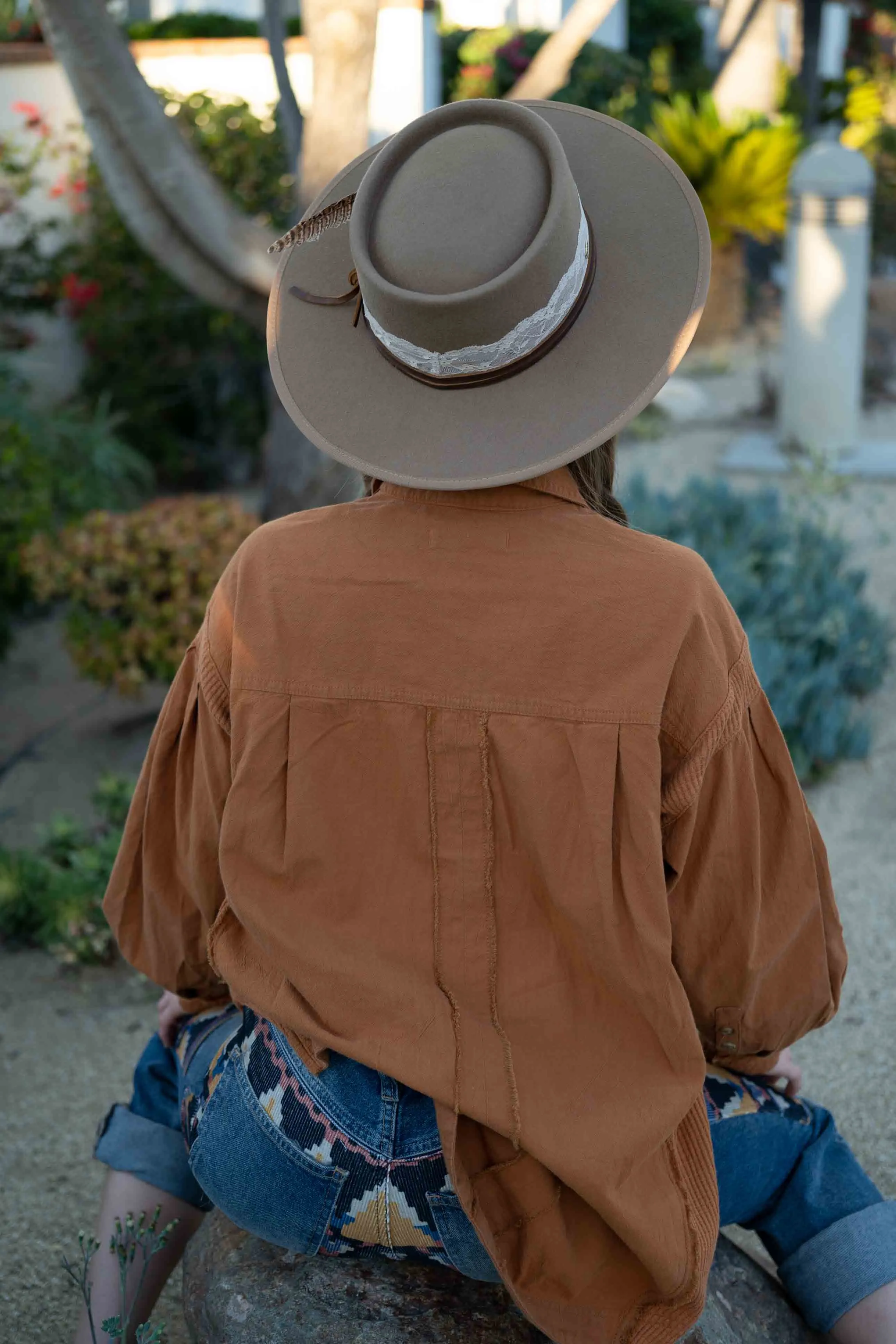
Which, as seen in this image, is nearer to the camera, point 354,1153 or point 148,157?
point 354,1153

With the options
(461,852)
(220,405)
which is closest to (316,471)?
(220,405)

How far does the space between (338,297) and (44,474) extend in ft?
10.1

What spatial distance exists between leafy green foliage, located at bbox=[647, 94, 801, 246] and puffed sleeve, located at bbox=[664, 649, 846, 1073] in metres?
9.43

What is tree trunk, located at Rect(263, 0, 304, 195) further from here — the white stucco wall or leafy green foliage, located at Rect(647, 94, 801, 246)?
the white stucco wall

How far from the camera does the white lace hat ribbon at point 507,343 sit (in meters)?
1.35

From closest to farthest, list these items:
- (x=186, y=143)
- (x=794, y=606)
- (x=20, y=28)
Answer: (x=186, y=143)
(x=794, y=606)
(x=20, y=28)

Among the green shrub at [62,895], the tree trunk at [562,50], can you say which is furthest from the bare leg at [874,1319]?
the tree trunk at [562,50]

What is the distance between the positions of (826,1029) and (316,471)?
282 centimetres

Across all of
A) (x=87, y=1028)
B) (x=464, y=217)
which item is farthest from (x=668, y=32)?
(x=464, y=217)

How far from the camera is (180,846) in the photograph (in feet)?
5.47

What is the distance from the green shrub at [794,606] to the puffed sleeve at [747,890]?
190 centimetres

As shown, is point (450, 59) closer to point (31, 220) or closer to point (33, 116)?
point (33, 116)

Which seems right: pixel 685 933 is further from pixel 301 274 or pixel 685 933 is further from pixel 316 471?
pixel 316 471

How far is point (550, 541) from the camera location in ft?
4.46
